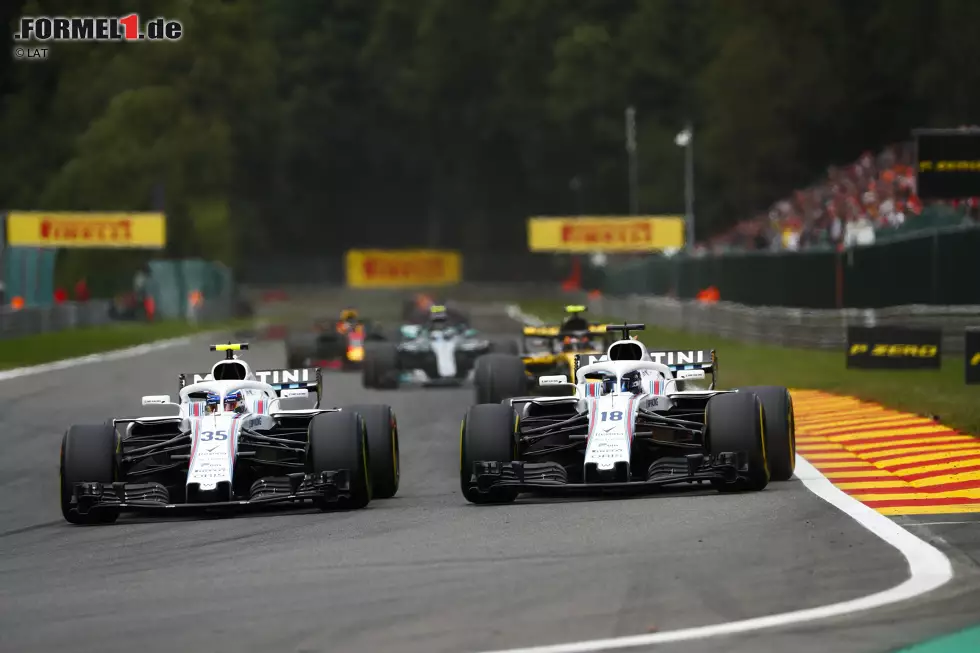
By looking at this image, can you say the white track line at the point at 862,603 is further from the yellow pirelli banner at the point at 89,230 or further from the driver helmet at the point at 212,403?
the yellow pirelli banner at the point at 89,230

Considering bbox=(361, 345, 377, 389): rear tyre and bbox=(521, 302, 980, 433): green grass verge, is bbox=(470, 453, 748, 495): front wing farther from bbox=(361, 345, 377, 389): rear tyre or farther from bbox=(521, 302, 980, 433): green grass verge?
bbox=(361, 345, 377, 389): rear tyre

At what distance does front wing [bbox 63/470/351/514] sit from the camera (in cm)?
1288

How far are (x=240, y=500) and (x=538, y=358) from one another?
38.1ft

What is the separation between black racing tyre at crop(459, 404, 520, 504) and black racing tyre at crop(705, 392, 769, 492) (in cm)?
135

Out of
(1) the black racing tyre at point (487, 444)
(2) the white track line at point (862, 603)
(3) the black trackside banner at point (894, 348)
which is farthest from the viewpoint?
(3) the black trackside banner at point (894, 348)

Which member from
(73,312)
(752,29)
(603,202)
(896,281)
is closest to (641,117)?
(603,202)

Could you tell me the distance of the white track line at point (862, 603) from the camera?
7.79 m


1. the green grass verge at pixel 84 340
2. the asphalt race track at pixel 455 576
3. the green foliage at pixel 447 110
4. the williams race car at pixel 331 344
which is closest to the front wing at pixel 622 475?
the asphalt race track at pixel 455 576

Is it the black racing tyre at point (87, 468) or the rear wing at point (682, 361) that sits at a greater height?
the rear wing at point (682, 361)

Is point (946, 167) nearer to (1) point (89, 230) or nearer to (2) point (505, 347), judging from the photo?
(2) point (505, 347)

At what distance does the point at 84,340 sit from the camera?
165 ft

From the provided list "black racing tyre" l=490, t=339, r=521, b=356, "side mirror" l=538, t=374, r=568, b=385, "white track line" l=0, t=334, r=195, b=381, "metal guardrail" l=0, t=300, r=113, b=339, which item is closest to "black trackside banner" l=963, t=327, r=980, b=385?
"black racing tyre" l=490, t=339, r=521, b=356

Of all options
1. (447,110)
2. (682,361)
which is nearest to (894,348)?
(682,361)

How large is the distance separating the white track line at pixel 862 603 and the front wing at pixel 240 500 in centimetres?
341
